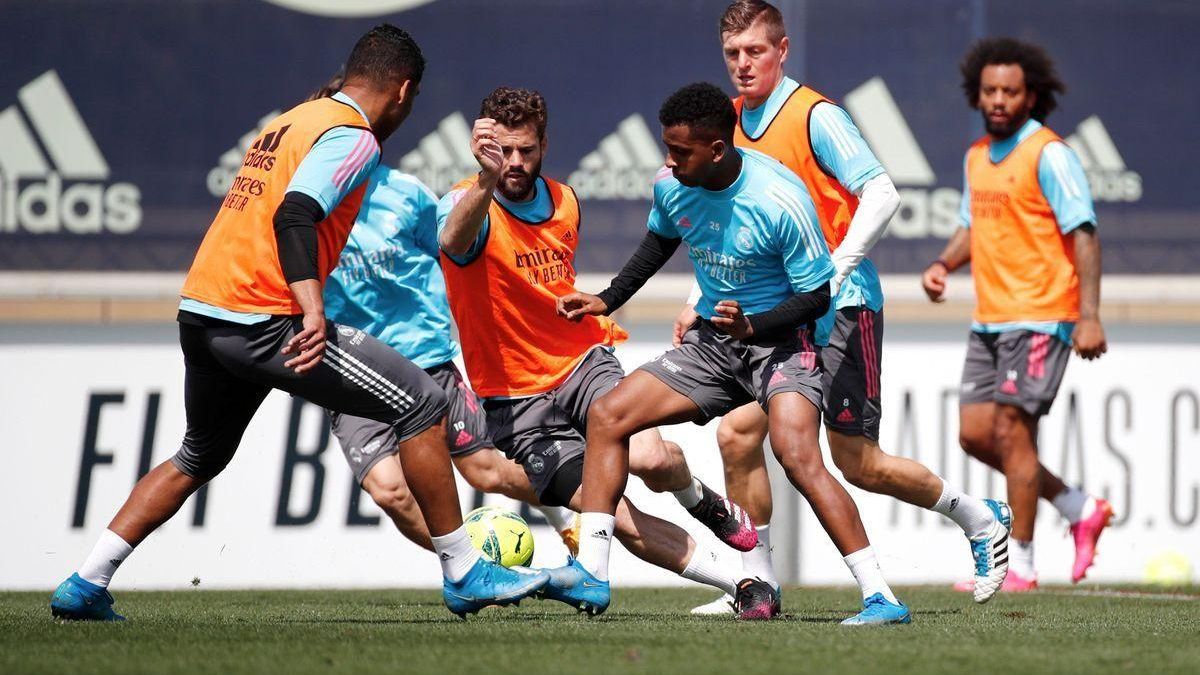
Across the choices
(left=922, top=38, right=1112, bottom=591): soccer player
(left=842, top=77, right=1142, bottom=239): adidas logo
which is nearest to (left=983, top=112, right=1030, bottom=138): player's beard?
(left=922, top=38, right=1112, bottom=591): soccer player

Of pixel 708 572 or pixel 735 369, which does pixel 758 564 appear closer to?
pixel 708 572

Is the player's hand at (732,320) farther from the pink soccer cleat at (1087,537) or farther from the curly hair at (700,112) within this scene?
the pink soccer cleat at (1087,537)

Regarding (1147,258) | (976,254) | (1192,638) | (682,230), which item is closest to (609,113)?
(976,254)

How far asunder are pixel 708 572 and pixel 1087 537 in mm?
3039

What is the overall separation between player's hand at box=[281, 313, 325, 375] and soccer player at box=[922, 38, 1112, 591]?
3.85 m

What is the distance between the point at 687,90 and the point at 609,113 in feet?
13.2

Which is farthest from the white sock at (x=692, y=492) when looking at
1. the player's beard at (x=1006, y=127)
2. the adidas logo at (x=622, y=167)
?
the adidas logo at (x=622, y=167)

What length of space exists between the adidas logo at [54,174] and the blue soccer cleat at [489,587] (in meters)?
4.61

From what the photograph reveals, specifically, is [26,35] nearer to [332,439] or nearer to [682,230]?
[332,439]

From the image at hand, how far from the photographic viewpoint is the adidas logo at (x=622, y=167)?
32.0 ft

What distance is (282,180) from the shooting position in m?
5.62

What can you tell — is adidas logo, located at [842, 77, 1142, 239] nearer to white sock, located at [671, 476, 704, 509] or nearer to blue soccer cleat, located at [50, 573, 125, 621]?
white sock, located at [671, 476, 704, 509]

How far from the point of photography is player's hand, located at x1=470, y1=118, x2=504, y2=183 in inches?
228

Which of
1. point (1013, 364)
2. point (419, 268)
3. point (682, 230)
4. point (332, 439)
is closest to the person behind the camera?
point (682, 230)
